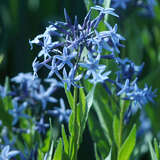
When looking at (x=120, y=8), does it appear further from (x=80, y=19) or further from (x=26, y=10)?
(x=26, y=10)

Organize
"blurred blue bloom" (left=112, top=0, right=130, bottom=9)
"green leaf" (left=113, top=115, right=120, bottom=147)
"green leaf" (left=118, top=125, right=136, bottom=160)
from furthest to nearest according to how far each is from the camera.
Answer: "blurred blue bloom" (left=112, top=0, right=130, bottom=9)
"green leaf" (left=113, top=115, right=120, bottom=147)
"green leaf" (left=118, top=125, right=136, bottom=160)

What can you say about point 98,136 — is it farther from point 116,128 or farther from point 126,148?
point 126,148

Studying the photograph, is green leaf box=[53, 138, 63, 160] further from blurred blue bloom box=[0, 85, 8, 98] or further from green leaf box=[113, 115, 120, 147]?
blurred blue bloom box=[0, 85, 8, 98]

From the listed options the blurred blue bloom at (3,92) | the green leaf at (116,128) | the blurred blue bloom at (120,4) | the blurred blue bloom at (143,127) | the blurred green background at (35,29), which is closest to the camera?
the green leaf at (116,128)

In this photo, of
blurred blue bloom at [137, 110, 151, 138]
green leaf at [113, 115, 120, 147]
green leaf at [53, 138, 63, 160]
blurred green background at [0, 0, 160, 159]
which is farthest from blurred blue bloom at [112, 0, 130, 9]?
green leaf at [53, 138, 63, 160]

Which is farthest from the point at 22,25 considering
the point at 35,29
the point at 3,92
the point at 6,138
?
the point at 6,138

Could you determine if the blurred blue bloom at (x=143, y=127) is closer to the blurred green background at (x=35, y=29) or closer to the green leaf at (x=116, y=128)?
the blurred green background at (x=35, y=29)

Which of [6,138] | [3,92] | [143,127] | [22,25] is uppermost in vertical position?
[22,25]

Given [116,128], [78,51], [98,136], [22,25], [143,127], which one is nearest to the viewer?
[78,51]

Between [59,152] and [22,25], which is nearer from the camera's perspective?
[59,152]

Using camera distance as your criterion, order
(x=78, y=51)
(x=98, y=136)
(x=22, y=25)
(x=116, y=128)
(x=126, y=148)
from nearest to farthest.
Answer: (x=78, y=51) → (x=126, y=148) → (x=116, y=128) → (x=98, y=136) → (x=22, y=25)

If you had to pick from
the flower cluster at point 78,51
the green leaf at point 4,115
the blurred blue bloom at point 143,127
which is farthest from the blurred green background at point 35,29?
the flower cluster at point 78,51
